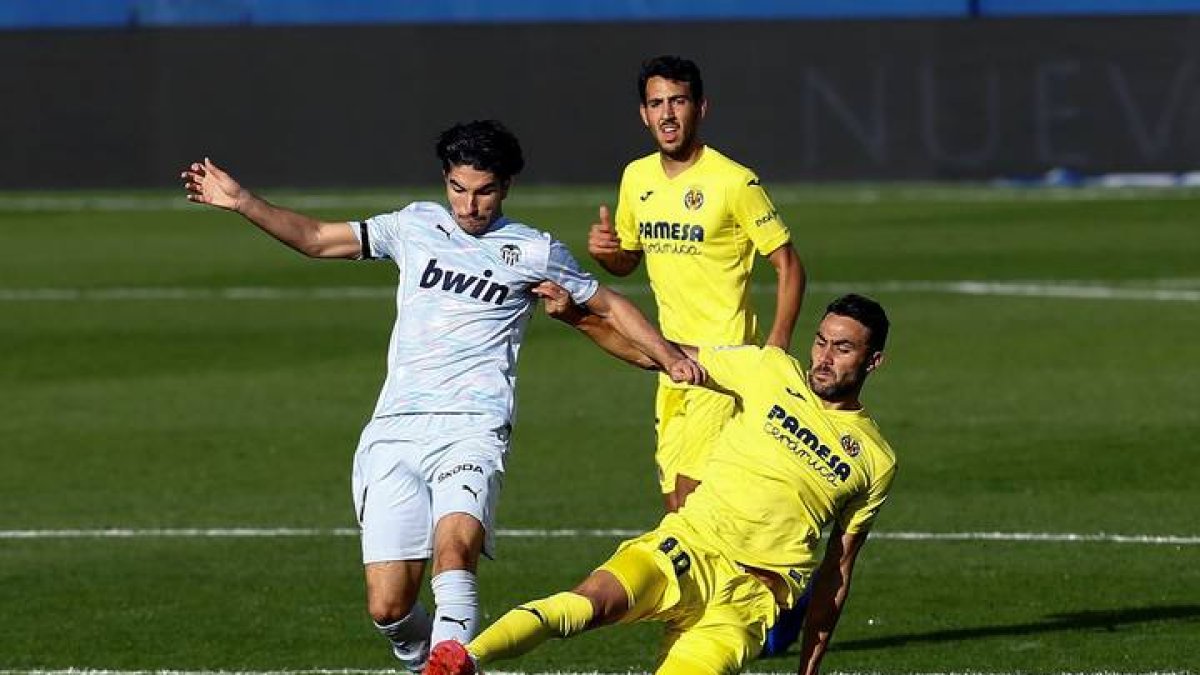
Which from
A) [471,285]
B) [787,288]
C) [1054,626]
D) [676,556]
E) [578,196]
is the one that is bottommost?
[578,196]

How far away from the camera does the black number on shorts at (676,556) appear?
28.3 ft

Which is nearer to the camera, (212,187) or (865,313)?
(865,313)

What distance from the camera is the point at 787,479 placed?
8.93m

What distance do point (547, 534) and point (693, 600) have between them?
4.78 metres

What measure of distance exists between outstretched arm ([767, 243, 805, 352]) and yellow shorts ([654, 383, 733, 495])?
386 millimetres

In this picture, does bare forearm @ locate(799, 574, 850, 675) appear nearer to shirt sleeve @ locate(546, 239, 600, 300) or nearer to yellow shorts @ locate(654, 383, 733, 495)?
shirt sleeve @ locate(546, 239, 600, 300)

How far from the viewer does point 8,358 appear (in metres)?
20.5

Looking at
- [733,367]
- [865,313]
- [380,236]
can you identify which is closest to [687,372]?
[733,367]

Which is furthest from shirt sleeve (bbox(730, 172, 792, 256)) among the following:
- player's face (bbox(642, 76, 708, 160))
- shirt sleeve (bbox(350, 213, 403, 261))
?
shirt sleeve (bbox(350, 213, 403, 261))

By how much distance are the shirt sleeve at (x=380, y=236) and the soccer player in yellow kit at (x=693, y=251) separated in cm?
139

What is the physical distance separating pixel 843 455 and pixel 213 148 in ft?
90.2

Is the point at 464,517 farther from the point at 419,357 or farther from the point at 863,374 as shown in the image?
the point at 863,374

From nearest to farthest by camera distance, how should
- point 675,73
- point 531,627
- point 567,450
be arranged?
1. point 531,627
2. point 675,73
3. point 567,450

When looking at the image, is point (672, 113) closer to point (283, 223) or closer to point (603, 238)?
point (603, 238)
